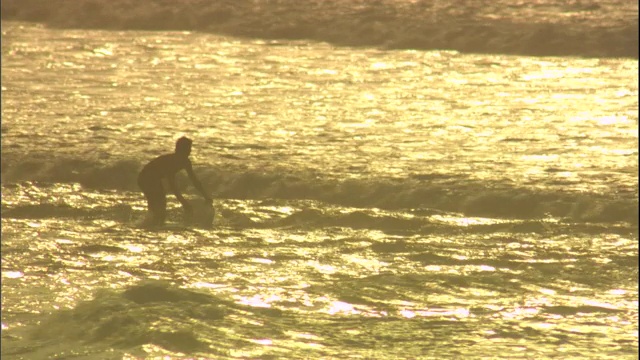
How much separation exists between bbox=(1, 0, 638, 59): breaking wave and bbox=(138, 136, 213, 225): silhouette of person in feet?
43.3

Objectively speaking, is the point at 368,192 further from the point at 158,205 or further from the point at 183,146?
the point at 183,146

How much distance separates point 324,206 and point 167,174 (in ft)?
8.04

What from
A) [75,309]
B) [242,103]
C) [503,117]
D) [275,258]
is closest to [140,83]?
[242,103]

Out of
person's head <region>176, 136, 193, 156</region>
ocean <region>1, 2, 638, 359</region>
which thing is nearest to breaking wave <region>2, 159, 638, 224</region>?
ocean <region>1, 2, 638, 359</region>

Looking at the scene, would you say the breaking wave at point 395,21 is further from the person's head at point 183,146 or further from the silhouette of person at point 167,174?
the person's head at point 183,146

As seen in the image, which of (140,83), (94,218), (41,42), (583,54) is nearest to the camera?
(94,218)

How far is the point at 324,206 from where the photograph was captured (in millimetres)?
14734

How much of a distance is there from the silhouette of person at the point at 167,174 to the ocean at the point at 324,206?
1.36 feet

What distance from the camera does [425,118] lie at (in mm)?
19000

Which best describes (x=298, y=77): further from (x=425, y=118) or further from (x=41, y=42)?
(x=41, y=42)

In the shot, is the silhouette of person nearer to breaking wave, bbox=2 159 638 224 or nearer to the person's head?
the person's head

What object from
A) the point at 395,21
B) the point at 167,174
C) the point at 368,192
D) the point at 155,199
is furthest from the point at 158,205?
the point at 395,21

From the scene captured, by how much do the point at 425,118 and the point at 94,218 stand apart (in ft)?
21.5

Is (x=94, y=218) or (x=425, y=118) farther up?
(x=425, y=118)
